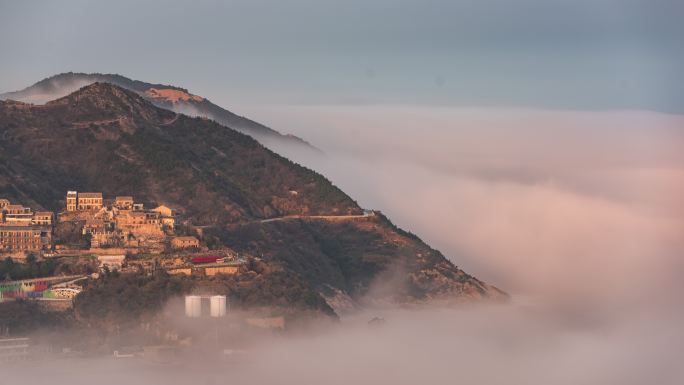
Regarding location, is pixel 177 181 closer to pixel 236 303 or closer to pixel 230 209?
pixel 230 209

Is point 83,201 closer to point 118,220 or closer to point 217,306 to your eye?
point 118,220

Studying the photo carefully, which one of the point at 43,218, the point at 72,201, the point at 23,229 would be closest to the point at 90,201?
the point at 72,201

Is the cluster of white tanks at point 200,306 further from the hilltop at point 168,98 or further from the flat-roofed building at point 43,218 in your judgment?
the hilltop at point 168,98

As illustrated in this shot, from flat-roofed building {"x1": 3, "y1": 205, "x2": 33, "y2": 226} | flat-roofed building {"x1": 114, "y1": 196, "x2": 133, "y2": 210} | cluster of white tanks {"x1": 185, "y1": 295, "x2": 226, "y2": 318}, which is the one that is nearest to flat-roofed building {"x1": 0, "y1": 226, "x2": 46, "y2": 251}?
flat-roofed building {"x1": 3, "y1": 205, "x2": 33, "y2": 226}

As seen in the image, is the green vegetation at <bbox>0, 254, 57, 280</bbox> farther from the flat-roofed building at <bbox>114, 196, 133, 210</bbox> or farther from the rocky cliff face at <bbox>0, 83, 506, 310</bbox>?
the rocky cliff face at <bbox>0, 83, 506, 310</bbox>

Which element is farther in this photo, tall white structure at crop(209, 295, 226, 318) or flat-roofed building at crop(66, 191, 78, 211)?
flat-roofed building at crop(66, 191, 78, 211)

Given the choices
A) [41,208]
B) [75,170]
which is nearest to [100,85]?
[75,170]

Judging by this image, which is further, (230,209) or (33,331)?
(230,209)
